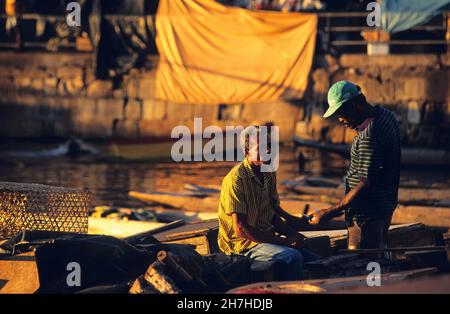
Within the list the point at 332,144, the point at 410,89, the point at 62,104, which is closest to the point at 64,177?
the point at 62,104

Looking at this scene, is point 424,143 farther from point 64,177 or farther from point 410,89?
point 64,177

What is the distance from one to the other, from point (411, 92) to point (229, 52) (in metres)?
4.61

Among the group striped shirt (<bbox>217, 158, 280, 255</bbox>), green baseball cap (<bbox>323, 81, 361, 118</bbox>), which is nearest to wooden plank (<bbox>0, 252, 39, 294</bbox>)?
striped shirt (<bbox>217, 158, 280, 255</bbox>)

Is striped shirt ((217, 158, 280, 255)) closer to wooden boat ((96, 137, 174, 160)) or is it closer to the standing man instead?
the standing man

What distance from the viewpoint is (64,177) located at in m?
22.3

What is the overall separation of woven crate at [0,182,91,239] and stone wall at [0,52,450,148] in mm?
14518

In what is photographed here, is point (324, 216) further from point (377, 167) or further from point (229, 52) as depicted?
point (229, 52)

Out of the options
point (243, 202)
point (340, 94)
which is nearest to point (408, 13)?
point (340, 94)

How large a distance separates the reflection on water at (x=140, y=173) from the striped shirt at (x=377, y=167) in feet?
35.4

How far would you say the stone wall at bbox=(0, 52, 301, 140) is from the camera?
25625 mm

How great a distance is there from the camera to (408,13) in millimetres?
23719

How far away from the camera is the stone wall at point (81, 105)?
1009 inches

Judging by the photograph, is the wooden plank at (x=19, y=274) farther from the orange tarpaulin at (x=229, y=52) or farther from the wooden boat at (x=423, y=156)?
the orange tarpaulin at (x=229, y=52)
